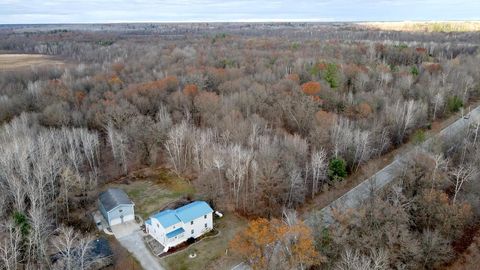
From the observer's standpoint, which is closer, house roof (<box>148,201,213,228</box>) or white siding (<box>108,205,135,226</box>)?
house roof (<box>148,201,213,228</box>)

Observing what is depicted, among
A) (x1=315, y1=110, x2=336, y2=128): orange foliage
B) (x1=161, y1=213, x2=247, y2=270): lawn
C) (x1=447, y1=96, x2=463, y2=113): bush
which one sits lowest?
(x1=161, y1=213, x2=247, y2=270): lawn

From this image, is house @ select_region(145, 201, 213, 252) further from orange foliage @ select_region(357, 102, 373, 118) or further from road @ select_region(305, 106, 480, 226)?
orange foliage @ select_region(357, 102, 373, 118)

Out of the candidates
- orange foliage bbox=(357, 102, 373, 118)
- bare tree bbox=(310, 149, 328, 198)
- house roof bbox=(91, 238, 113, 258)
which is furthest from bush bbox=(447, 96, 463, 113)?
house roof bbox=(91, 238, 113, 258)

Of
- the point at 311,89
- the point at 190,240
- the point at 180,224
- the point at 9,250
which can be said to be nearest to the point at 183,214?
the point at 180,224

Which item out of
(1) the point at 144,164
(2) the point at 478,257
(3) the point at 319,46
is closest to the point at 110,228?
(1) the point at 144,164

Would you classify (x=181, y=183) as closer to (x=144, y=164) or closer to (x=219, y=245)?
(x=144, y=164)

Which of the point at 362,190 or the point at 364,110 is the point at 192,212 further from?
the point at 364,110
